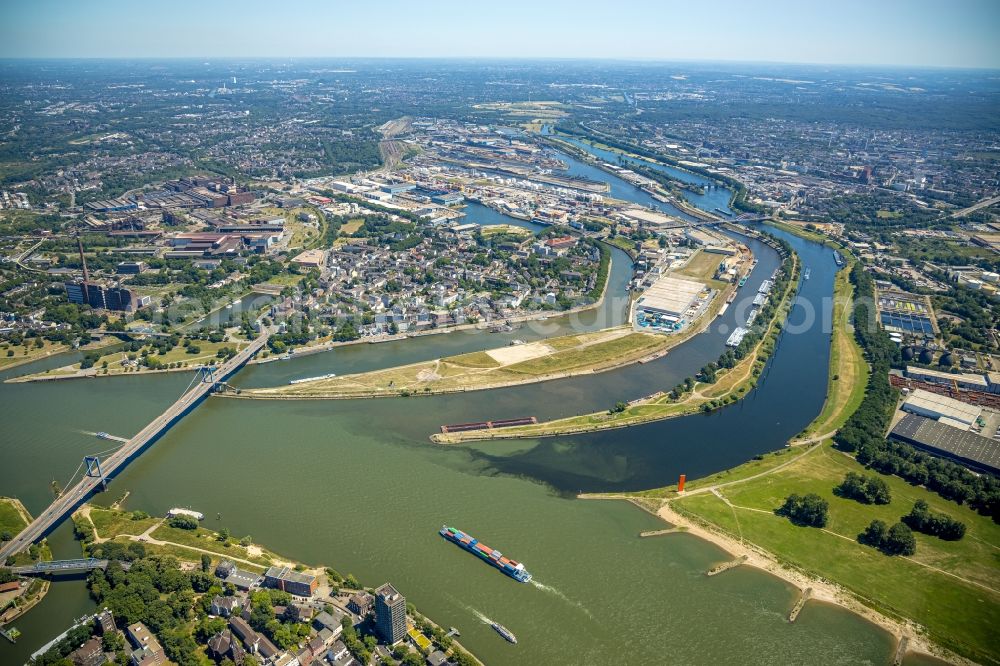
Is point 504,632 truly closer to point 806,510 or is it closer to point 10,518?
point 806,510

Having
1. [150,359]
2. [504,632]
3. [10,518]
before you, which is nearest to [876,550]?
[504,632]

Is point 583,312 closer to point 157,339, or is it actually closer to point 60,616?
point 157,339

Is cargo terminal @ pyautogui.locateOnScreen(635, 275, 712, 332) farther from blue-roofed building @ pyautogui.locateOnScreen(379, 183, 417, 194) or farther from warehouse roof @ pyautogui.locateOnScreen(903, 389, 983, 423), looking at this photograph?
blue-roofed building @ pyautogui.locateOnScreen(379, 183, 417, 194)

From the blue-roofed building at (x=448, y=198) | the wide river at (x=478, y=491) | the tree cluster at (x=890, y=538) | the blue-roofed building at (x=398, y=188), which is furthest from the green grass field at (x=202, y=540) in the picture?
the blue-roofed building at (x=398, y=188)

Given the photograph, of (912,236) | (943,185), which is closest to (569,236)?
(912,236)

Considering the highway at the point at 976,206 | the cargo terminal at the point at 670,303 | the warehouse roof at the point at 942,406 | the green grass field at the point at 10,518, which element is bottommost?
the green grass field at the point at 10,518

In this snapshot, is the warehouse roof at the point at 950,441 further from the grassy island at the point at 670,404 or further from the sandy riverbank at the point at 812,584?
the sandy riverbank at the point at 812,584

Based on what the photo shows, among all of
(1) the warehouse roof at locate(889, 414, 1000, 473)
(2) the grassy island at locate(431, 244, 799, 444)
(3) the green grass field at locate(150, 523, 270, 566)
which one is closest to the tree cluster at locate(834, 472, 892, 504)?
(1) the warehouse roof at locate(889, 414, 1000, 473)
